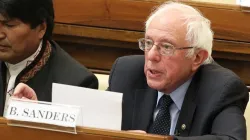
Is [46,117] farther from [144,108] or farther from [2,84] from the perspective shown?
[2,84]

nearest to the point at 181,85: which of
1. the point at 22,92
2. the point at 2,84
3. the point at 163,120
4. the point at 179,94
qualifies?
the point at 179,94

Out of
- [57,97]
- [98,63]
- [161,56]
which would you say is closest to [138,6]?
[98,63]

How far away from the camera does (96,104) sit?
168cm

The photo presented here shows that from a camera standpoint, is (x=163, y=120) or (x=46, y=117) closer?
(x=46, y=117)

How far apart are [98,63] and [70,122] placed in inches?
58.1

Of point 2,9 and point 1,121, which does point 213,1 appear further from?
point 1,121

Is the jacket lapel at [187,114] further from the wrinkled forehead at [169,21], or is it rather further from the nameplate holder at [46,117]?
the nameplate holder at [46,117]

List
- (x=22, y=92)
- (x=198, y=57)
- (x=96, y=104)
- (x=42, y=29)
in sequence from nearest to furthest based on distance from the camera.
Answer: (x=96, y=104), (x=22, y=92), (x=198, y=57), (x=42, y=29)

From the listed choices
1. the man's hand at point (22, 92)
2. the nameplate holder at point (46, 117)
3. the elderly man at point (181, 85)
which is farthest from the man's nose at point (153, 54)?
the nameplate holder at point (46, 117)

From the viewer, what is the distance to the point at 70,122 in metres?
1.36

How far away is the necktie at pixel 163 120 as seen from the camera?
189 cm

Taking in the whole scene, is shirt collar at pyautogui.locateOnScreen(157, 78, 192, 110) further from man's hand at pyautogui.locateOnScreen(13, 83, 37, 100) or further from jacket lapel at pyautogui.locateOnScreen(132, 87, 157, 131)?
man's hand at pyautogui.locateOnScreen(13, 83, 37, 100)

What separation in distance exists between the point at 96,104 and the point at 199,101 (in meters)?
0.37

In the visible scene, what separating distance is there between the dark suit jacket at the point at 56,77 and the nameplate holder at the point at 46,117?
0.67 meters
